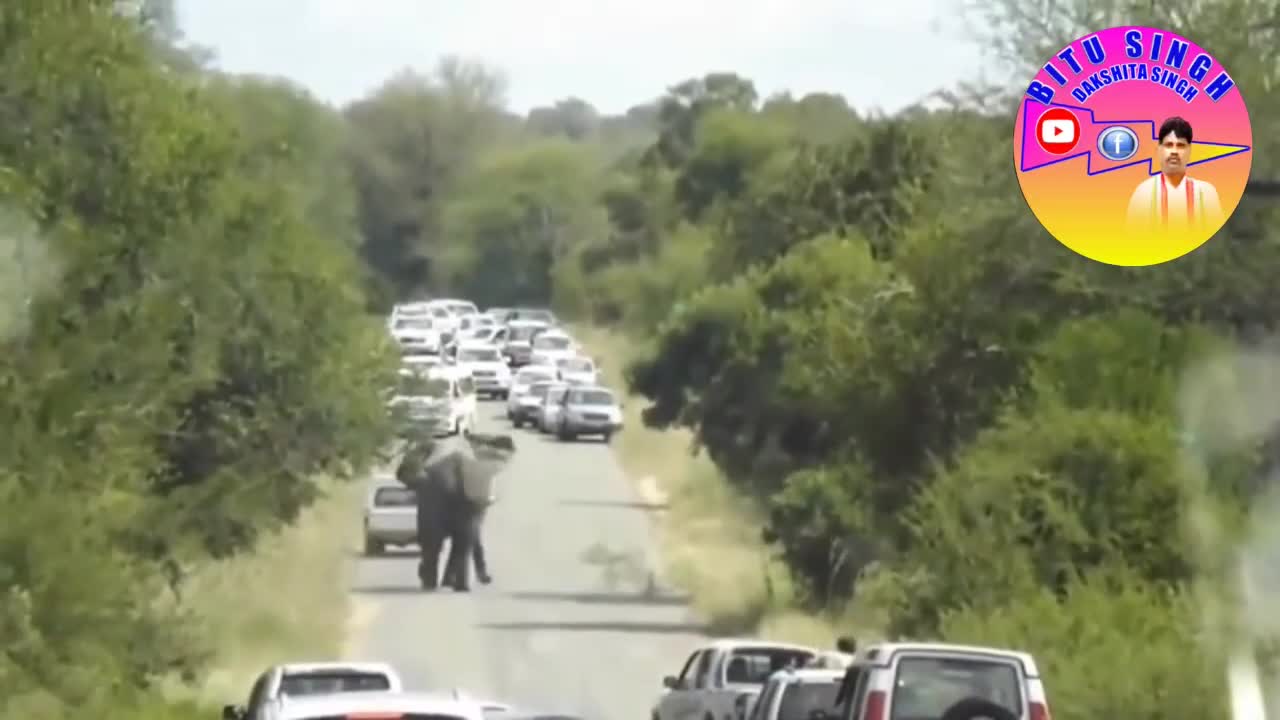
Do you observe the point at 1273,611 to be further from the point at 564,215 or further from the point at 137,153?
the point at 564,215

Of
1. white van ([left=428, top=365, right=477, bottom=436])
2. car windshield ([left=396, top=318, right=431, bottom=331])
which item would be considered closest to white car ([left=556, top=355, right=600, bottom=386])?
white van ([left=428, top=365, right=477, bottom=436])

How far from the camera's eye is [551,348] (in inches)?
3875

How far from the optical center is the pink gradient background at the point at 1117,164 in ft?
82.1

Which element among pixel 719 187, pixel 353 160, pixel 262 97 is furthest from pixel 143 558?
pixel 353 160

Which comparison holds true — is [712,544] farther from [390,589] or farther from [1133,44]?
[1133,44]

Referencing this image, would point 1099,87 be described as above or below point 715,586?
above

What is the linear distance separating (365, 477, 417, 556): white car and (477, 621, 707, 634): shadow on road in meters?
7.44

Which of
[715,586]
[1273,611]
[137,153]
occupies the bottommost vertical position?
[715,586]

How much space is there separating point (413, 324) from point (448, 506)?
5545 cm

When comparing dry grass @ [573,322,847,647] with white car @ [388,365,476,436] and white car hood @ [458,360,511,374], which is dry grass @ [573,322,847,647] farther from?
white car hood @ [458,360,511,374]

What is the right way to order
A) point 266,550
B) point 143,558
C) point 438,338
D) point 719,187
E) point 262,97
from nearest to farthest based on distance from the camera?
point 143,558
point 266,550
point 262,97
point 438,338
point 719,187

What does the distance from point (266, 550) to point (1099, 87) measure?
2680 cm

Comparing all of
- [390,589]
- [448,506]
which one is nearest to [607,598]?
[448,506]

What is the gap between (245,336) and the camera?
130 feet
